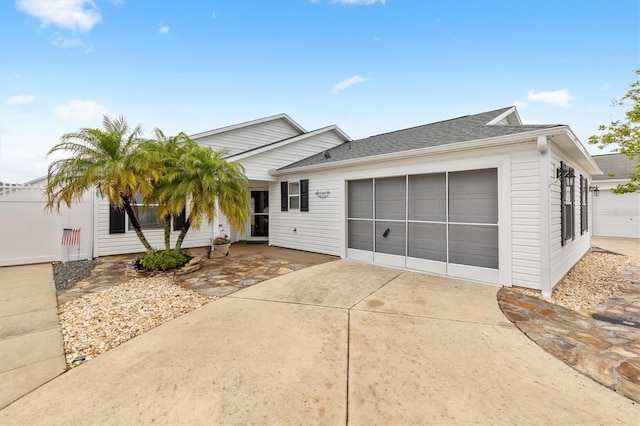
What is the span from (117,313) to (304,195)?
6041mm

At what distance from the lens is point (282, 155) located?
1037 cm

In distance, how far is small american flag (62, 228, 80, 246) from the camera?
23.5 ft

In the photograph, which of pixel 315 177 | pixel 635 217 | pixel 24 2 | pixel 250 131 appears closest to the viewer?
pixel 24 2

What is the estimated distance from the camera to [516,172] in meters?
4.93

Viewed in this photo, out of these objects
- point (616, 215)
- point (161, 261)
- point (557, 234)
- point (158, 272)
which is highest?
point (616, 215)

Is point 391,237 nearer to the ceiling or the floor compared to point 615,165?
nearer to the floor

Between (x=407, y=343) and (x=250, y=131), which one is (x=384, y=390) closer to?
(x=407, y=343)

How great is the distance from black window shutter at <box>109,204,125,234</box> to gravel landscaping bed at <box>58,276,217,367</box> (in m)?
3.59

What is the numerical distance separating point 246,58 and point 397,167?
28.6ft

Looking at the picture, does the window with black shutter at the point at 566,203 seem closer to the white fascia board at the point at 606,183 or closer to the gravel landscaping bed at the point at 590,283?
the gravel landscaping bed at the point at 590,283

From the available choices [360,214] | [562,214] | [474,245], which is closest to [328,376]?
[474,245]

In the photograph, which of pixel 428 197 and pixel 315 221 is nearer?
pixel 428 197

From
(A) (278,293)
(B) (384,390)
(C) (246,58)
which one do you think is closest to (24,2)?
(C) (246,58)

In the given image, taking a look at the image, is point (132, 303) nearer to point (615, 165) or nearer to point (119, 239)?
point (119, 239)
